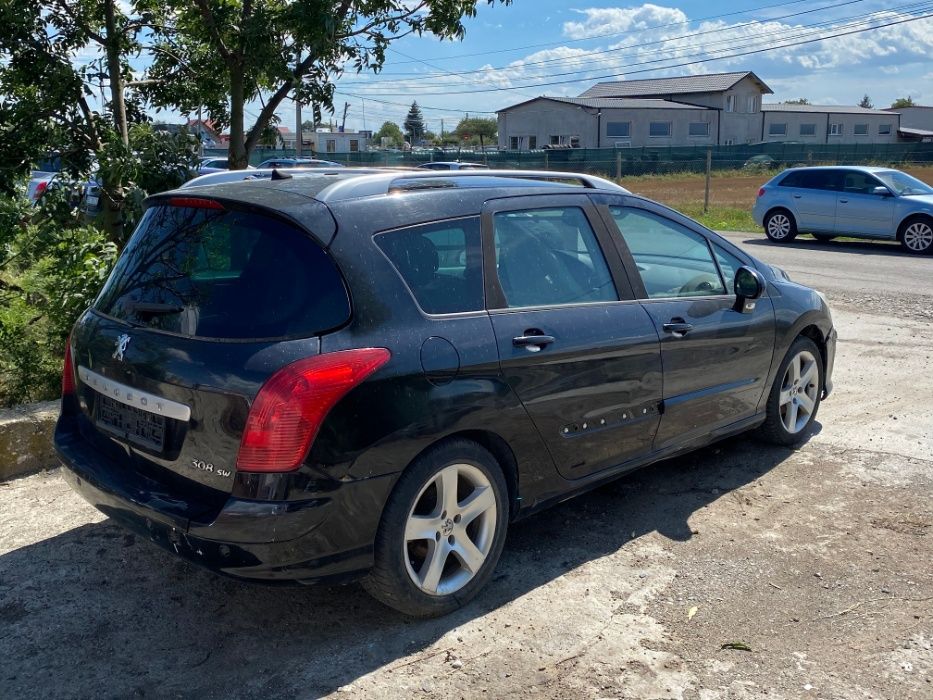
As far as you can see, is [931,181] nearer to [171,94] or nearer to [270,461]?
[171,94]

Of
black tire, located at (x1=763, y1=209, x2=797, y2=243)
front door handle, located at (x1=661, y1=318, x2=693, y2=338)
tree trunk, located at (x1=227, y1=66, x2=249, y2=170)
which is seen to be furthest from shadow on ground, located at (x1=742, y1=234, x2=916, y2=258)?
front door handle, located at (x1=661, y1=318, x2=693, y2=338)

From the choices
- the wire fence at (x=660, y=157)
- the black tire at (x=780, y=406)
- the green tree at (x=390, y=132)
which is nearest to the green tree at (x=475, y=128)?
the green tree at (x=390, y=132)

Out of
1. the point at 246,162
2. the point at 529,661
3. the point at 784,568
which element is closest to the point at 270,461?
the point at 529,661

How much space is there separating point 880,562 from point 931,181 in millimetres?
39789

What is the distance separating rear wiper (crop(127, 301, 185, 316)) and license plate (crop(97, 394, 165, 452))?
0.38m

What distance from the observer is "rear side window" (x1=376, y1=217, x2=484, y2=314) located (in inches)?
142

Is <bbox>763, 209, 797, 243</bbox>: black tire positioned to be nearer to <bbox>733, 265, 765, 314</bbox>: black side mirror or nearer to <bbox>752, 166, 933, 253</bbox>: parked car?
<bbox>752, 166, 933, 253</bbox>: parked car

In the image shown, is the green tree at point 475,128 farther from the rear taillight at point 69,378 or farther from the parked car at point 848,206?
the rear taillight at point 69,378

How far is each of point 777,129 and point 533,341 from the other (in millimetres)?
82570

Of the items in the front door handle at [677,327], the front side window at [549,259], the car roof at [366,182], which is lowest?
the front door handle at [677,327]

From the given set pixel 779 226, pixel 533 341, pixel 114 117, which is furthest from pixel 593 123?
pixel 533 341

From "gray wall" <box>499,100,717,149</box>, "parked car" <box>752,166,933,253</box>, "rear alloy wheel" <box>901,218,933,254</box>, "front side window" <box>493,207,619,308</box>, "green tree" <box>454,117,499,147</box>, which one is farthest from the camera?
"green tree" <box>454,117,499,147</box>

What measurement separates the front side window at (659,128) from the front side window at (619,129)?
1.65 meters

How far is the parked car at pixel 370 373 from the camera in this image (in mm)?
3219
